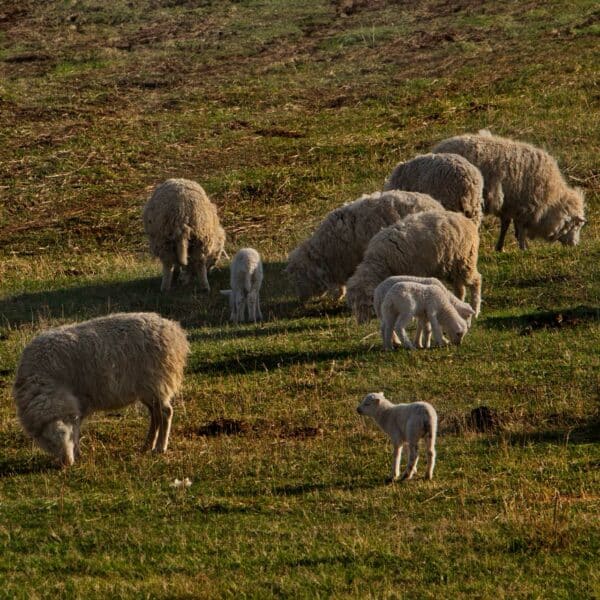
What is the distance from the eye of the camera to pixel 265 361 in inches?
588

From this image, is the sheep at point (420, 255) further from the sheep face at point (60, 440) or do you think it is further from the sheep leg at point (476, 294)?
the sheep face at point (60, 440)

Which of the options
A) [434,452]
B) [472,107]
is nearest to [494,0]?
[472,107]

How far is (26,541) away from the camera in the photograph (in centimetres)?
1007

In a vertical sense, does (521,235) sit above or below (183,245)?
below

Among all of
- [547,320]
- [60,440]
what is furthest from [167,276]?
[60,440]

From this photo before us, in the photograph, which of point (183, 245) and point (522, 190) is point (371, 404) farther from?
point (522, 190)

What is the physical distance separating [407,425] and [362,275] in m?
5.79

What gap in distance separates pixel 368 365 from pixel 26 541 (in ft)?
17.4

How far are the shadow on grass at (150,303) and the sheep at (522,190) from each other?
3.67 meters

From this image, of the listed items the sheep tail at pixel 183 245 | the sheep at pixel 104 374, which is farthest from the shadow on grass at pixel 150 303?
the sheep at pixel 104 374

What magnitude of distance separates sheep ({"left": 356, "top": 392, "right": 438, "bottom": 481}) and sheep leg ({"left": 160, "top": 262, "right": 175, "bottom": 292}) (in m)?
8.50

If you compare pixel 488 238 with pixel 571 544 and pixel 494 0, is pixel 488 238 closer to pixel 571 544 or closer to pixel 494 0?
pixel 571 544

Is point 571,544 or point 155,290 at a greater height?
point 571,544

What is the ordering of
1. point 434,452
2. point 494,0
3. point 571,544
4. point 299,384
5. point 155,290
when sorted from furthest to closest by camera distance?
point 494,0 → point 155,290 → point 299,384 → point 434,452 → point 571,544
